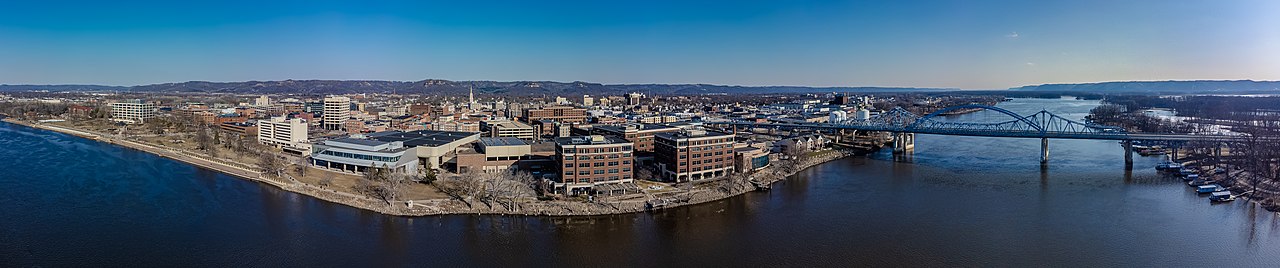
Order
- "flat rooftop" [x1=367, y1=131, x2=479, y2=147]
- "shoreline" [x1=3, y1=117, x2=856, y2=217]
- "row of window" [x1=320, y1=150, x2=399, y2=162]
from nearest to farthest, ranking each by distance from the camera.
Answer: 1. "shoreline" [x1=3, y1=117, x2=856, y2=217]
2. "row of window" [x1=320, y1=150, x2=399, y2=162]
3. "flat rooftop" [x1=367, y1=131, x2=479, y2=147]

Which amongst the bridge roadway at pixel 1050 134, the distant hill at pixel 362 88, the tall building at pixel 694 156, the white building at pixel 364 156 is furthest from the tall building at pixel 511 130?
the distant hill at pixel 362 88

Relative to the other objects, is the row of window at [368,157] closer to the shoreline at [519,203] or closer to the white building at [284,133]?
the shoreline at [519,203]

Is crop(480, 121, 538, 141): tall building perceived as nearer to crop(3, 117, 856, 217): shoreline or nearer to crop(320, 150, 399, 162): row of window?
crop(320, 150, 399, 162): row of window

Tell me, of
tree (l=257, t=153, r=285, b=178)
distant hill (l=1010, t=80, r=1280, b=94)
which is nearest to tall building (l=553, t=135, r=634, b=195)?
tree (l=257, t=153, r=285, b=178)

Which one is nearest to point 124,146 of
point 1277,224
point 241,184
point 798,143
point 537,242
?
point 241,184

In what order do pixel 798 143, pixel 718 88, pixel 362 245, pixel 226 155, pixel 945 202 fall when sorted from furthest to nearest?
pixel 718 88, pixel 798 143, pixel 226 155, pixel 945 202, pixel 362 245

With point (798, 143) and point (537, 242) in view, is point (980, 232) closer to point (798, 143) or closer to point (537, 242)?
point (537, 242)
